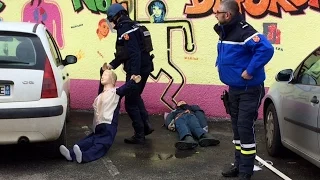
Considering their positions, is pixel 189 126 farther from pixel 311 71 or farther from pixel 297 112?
pixel 311 71

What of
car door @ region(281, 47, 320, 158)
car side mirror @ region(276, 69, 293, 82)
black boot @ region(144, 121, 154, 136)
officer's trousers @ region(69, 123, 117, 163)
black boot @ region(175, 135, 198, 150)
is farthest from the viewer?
black boot @ region(144, 121, 154, 136)

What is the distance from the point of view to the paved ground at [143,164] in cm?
520

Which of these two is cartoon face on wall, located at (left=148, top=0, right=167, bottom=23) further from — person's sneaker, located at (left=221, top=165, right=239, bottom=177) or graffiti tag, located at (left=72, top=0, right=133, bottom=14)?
person's sneaker, located at (left=221, top=165, right=239, bottom=177)

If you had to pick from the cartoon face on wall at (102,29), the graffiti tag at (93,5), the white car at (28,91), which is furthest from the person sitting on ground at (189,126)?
the graffiti tag at (93,5)

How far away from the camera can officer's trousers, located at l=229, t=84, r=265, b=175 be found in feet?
15.6

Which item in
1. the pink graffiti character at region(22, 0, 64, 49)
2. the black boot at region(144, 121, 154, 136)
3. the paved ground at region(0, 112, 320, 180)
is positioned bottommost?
the paved ground at region(0, 112, 320, 180)

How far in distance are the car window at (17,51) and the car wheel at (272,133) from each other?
2.89 meters

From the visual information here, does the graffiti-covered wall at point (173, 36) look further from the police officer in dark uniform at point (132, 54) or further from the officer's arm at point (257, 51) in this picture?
the officer's arm at point (257, 51)

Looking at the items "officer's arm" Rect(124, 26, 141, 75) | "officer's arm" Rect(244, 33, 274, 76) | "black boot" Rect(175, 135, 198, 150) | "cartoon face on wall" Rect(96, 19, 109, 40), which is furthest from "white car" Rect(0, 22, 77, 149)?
"cartoon face on wall" Rect(96, 19, 109, 40)

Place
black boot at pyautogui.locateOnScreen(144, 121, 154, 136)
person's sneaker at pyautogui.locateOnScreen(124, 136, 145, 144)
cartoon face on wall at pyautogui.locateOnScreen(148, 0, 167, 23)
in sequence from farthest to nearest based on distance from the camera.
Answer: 1. cartoon face on wall at pyautogui.locateOnScreen(148, 0, 167, 23)
2. black boot at pyautogui.locateOnScreen(144, 121, 154, 136)
3. person's sneaker at pyautogui.locateOnScreen(124, 136, 145, 144)

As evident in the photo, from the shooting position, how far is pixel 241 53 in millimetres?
4727

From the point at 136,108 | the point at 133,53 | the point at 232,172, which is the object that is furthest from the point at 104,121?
the point at 232,172

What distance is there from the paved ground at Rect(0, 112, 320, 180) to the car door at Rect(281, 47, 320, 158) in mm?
453

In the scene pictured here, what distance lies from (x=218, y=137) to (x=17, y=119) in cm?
327
